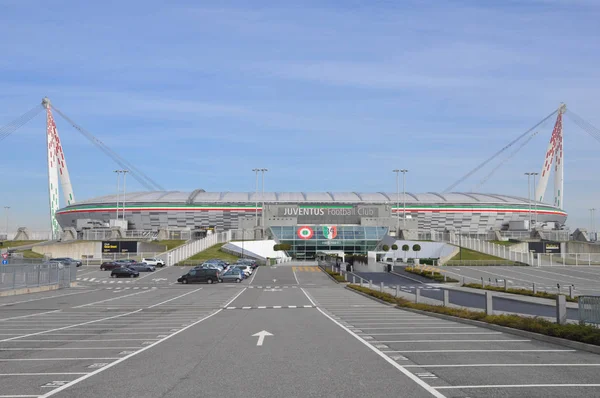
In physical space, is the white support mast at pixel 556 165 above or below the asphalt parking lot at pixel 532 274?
above

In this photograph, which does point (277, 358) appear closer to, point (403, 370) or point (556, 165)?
point (403, 370)

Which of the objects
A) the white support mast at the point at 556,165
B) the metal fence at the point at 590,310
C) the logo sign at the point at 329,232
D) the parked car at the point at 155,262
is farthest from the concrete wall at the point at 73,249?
the white support mast at the point at 556,165

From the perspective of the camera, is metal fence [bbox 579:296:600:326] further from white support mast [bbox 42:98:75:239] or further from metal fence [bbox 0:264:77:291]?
white support mast [bbox 42:98:75:239]

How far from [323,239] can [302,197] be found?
5101 centimetres

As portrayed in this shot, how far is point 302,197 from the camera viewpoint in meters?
174

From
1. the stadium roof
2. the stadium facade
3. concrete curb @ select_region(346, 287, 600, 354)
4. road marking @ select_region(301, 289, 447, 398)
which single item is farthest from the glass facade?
road marking @ select_region(301, 289, 447, 398)

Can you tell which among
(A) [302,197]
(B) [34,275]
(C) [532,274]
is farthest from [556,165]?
(B) [34,275]

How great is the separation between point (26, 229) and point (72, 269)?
81067mm

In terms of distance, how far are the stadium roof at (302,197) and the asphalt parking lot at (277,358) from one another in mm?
141379

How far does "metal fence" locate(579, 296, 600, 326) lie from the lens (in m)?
17.1

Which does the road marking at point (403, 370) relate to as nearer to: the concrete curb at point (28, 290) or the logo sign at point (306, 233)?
the concrete curb at point (28, 290)

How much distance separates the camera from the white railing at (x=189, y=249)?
88.3 m

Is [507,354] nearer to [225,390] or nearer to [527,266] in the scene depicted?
[225,390]

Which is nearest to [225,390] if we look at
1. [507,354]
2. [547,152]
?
[507,354]
